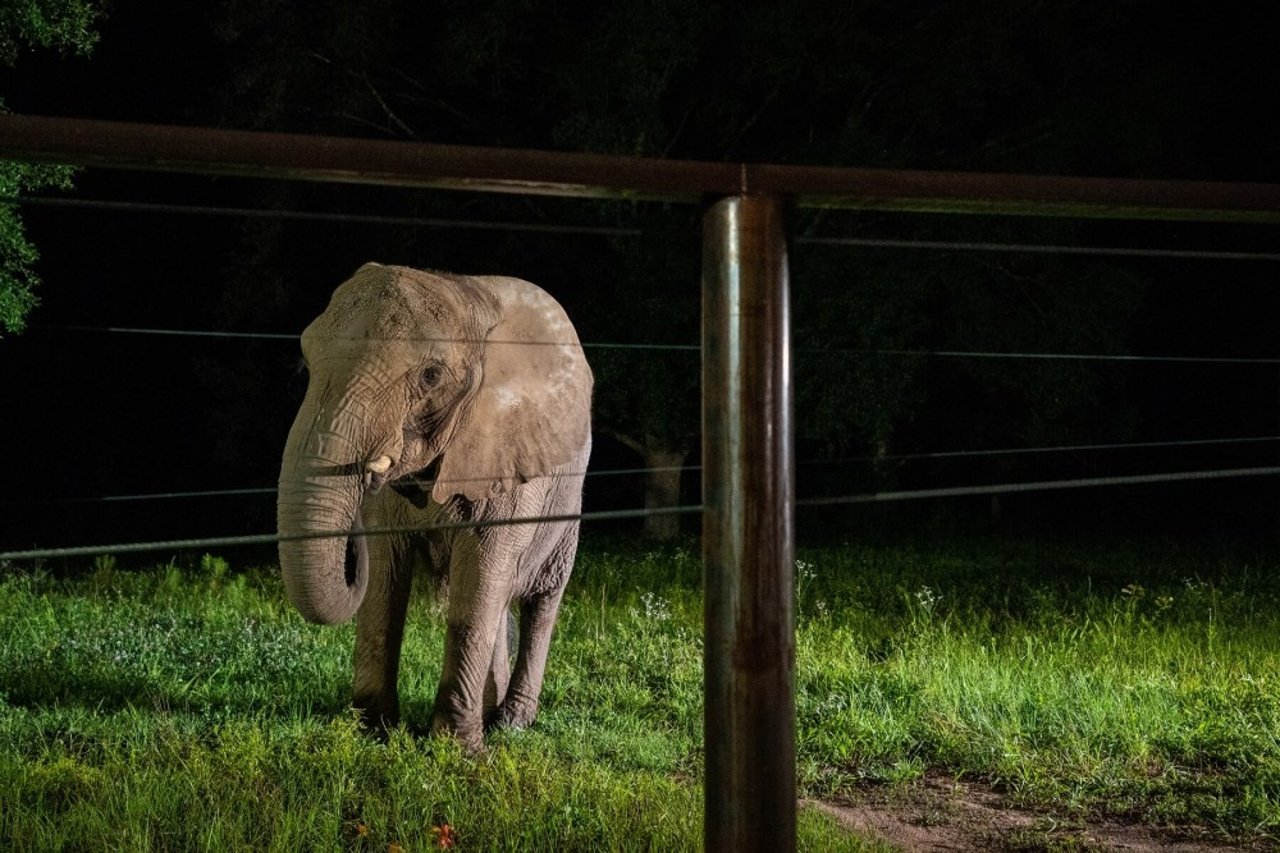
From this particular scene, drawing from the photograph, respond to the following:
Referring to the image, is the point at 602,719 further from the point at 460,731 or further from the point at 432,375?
the point at 432,375

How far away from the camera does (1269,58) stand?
21.5 m

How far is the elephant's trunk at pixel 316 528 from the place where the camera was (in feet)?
15.4

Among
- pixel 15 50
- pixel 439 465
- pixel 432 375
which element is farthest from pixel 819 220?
pixel 432 375

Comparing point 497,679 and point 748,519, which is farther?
point 497,679

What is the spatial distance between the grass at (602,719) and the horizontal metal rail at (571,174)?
2.26 meters

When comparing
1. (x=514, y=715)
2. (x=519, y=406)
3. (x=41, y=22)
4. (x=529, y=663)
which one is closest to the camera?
(x=519, y=406)

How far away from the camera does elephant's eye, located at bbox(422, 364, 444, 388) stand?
5.39 m

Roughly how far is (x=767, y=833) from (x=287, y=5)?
15.2 m

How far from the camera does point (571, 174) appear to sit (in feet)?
6.39

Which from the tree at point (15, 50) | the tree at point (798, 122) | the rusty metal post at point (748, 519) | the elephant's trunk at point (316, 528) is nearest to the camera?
the rusty metal post at point (748, 519)

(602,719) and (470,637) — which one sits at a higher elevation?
(470,637)

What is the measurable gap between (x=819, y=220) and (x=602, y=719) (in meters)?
10.8

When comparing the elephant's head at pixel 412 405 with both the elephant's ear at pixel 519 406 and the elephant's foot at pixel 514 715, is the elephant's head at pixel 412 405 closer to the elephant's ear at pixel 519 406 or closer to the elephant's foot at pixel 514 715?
the elephant's ear at pixel 519 406

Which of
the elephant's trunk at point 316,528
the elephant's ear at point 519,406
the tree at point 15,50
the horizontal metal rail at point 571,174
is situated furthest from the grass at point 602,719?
the horizontal metal rail at point 571,174
